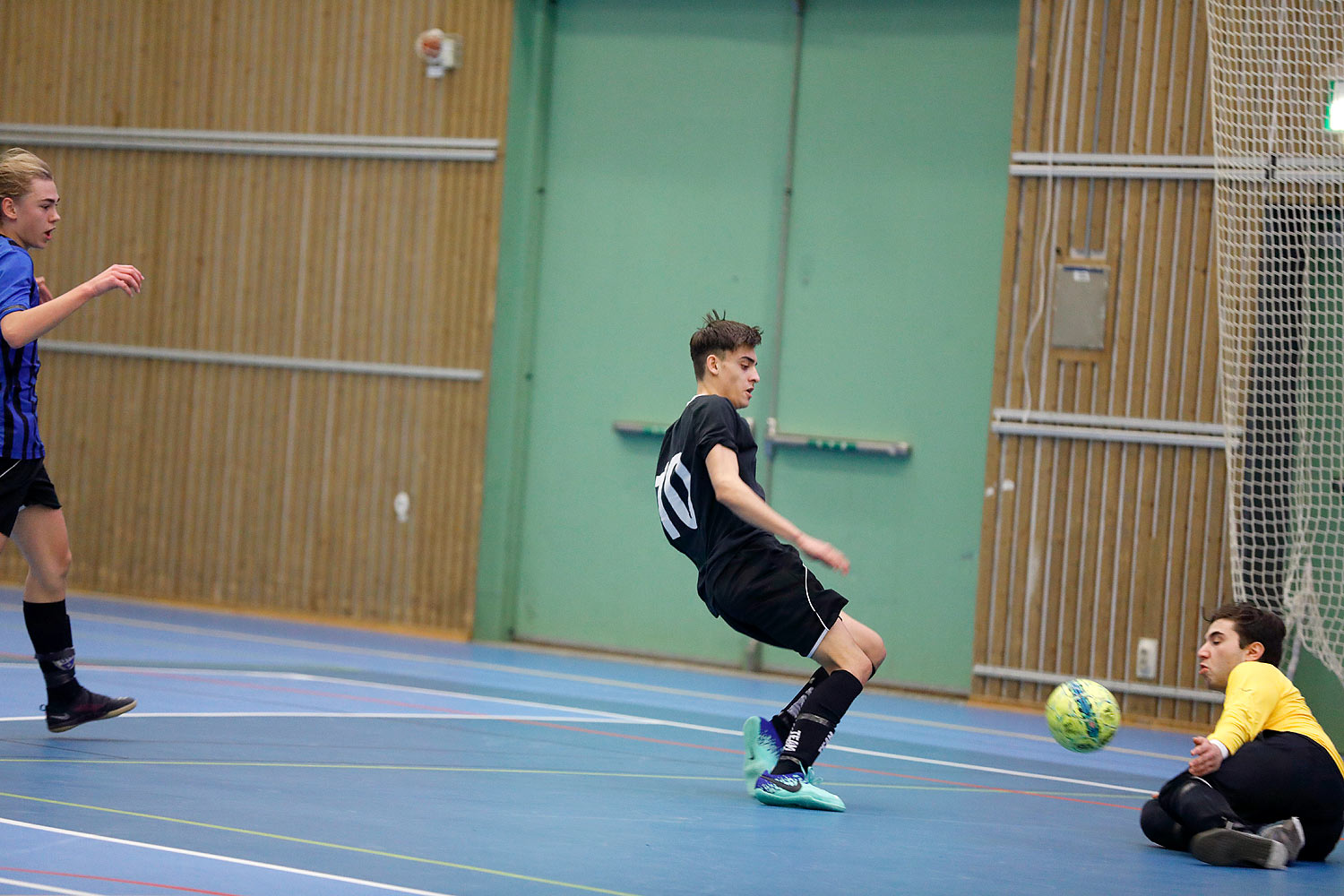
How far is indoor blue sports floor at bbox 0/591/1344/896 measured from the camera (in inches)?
149

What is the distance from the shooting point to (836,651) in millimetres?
5168

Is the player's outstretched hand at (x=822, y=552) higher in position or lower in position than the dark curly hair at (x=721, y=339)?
lower

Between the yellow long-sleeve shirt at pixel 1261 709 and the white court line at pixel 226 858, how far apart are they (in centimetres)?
269

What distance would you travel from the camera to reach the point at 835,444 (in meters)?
9.96

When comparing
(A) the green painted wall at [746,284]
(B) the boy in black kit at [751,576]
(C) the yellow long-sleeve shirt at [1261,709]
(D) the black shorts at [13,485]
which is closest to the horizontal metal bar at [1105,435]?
(A) the green painted wall at [746,284]

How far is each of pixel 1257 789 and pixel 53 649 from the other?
4.30 metres

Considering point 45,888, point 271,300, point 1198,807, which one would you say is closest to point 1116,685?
point 1198,807

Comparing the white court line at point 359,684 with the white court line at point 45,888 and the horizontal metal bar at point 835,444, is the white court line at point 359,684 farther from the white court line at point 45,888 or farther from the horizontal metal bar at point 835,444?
the white court line at point 45,888

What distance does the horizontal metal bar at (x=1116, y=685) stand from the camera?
871cm

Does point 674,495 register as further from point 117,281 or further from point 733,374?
point 117,281

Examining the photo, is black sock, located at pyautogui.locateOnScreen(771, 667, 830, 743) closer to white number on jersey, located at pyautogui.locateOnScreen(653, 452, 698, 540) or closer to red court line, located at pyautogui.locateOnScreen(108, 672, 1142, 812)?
white number on jersey, located at pyautogui.locateOnScreen(653, 452, 698, 540)

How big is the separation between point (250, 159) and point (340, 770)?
23.9 ft

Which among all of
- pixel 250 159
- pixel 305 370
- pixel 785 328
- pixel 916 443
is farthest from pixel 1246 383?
pixel 250 159

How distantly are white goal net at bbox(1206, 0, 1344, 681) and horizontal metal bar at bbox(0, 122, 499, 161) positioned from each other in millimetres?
5195
